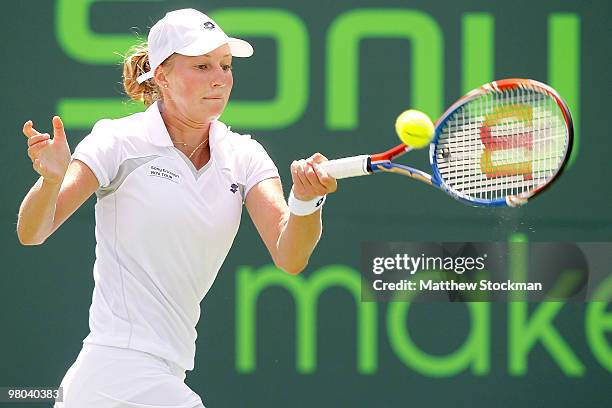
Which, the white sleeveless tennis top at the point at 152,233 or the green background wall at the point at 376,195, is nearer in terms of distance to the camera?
the white sleeveless tennis top at the point at 152,233

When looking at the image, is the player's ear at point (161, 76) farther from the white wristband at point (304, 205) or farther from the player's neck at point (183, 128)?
the white wristband at point (304, 205)

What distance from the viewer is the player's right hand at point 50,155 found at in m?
2.79

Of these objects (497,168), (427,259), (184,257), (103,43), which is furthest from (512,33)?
(184,257)

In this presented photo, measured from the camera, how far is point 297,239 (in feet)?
9.80

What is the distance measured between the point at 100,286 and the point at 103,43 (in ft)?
6.88

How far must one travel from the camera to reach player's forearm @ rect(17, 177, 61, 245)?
2824mm

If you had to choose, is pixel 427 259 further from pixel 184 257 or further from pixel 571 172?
pixel 184 257

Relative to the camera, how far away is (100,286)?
121 inches

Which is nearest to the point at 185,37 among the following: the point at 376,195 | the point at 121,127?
the point at 121,127

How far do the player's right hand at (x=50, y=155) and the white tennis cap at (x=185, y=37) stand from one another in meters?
0.43

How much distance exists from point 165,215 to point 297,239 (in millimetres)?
330

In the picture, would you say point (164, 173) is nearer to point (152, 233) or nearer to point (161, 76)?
point (152, 233)

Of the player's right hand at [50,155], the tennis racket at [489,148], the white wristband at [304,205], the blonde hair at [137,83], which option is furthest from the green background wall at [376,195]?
the player's right hand at [50,155]

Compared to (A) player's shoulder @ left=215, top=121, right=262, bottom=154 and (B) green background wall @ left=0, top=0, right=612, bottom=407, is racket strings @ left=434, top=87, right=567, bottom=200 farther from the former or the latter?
(B) green background wall @ left=0, top=0, right=612, bottom=407
